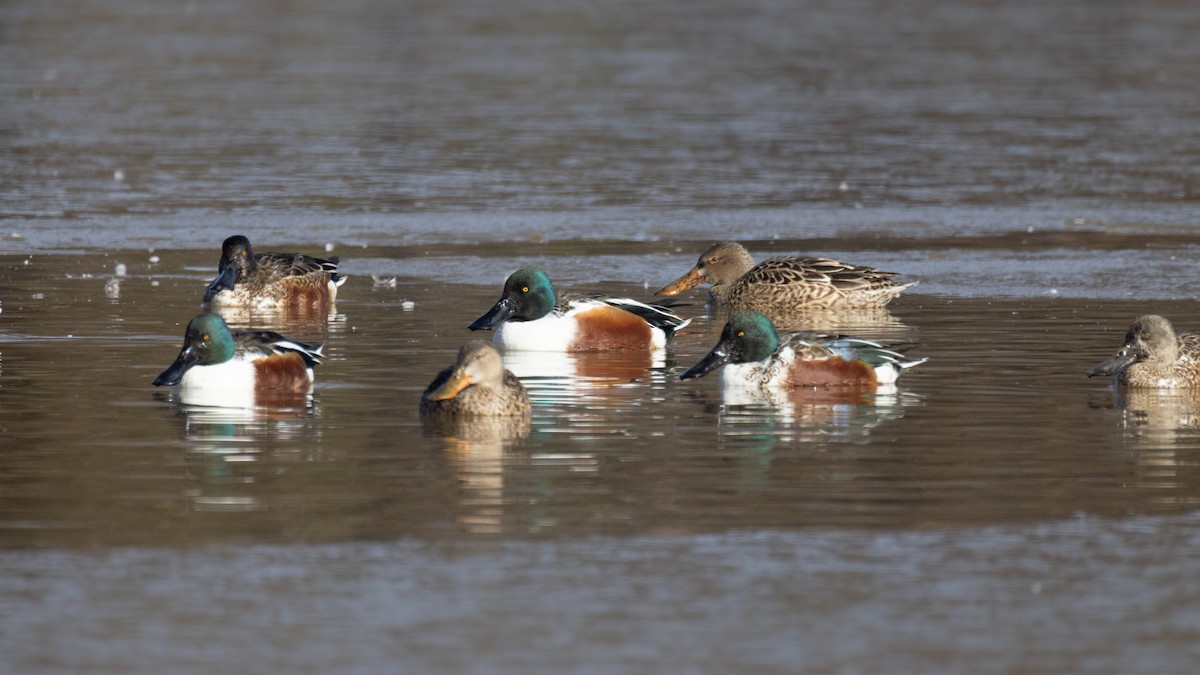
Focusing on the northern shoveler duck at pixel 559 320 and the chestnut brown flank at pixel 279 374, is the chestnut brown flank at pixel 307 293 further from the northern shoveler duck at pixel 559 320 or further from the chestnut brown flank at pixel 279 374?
the chestnut brown flank at pixel 279 374

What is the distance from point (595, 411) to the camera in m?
11.7

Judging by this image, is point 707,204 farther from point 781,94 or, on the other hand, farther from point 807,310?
point 781,94

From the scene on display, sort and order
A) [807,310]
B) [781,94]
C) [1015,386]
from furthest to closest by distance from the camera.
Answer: [781,94] < [807,310] < [1015,386]

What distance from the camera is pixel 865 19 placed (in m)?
51.3

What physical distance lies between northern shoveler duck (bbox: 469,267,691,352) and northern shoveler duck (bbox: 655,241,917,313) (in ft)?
7.99

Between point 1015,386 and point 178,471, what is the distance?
507 cm

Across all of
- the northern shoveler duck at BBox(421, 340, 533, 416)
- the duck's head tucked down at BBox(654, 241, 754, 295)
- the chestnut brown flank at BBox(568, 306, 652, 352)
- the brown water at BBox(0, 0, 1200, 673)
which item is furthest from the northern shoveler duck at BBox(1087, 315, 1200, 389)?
the duck's head tucked down at BBox(654, 241, 754, 295)

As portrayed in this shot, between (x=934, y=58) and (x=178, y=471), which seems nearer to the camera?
(x=178, y=471)

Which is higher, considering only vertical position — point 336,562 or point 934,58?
point 934,58

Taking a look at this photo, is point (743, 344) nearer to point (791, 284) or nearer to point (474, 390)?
point (474, 390)

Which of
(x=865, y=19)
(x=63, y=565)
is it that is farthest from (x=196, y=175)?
(x=865, y=19)

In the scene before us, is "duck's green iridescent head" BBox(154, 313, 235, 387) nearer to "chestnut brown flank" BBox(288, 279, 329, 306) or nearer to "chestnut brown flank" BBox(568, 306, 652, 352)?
"chestnut brown flank" BBox(568, 306, 652, 352)

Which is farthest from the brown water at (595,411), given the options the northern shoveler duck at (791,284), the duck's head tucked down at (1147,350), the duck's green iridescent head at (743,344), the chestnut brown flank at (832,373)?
the northern shoveler duck at (791,284)

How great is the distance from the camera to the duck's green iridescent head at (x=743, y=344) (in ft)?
40.9
